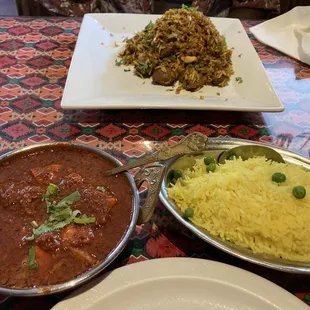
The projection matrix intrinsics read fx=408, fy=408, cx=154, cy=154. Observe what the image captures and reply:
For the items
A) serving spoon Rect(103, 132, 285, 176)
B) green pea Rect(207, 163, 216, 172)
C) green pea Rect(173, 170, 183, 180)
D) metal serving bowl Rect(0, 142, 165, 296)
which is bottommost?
green pea Rect(173, 170, 183, 180)

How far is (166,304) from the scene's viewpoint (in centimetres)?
103

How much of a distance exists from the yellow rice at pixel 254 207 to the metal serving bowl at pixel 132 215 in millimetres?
106

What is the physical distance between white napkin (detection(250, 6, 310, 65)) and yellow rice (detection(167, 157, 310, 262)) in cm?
134

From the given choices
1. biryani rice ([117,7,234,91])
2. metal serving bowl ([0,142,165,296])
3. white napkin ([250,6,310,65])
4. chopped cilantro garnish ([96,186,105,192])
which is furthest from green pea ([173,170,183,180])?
white napkin ([250,6,310,65])

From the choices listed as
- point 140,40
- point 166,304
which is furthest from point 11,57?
point 166,304

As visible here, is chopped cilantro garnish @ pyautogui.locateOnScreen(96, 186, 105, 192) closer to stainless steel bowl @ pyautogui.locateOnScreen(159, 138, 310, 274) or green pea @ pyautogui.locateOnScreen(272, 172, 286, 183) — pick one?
stainless steel bowl @ pyautogui.locateOnScreen(159, 138, 310, 274)

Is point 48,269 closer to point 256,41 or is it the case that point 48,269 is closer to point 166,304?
point 166,304

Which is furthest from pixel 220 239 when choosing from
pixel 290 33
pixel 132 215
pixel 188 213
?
pixel 290 33

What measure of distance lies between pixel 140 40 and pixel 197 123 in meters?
0.65

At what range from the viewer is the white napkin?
2.40 m

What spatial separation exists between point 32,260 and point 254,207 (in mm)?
610

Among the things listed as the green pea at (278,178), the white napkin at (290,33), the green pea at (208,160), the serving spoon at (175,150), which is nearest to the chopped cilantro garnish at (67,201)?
the serving spoon at (175,150)

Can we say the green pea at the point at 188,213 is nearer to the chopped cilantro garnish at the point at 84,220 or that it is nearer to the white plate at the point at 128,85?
the chopped cilantro garnish at the point at 84,220

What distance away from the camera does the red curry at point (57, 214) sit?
3.18 ft
